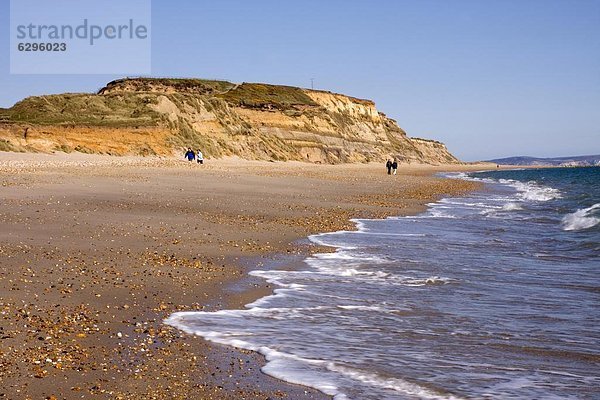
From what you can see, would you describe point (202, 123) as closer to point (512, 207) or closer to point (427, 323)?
point (512, 207)

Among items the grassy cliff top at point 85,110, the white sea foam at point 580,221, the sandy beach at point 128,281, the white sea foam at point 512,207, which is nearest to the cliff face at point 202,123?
the grassy cliff top at point 85,110

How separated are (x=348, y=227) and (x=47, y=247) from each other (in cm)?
813

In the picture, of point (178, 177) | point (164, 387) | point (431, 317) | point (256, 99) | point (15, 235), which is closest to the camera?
point (164, 387)

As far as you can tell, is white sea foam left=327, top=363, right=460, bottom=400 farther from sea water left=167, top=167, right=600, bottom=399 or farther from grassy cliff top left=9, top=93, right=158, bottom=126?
grassy cliff top left=9, top=93, right=158, bottom=126

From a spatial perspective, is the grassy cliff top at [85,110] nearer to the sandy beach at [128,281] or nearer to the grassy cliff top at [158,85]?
the grassy cliff top at [158,85]

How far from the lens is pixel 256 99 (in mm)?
89125

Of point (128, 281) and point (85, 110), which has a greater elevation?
point (85, 110)

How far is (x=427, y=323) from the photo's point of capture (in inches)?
295

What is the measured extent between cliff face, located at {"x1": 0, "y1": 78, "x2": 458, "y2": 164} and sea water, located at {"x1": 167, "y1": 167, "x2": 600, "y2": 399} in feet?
110

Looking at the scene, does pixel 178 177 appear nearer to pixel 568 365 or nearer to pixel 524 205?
pixel 524 205

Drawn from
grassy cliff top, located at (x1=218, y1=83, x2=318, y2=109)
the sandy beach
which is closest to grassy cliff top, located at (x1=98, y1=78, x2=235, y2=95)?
grassy cliff top, located at (x1=218, y1=83, x2=318, y2=109)

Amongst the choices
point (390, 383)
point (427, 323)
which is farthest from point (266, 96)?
point (390, 383)

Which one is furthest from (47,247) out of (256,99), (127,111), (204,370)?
(256,99)

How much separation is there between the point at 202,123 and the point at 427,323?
51.8 m
